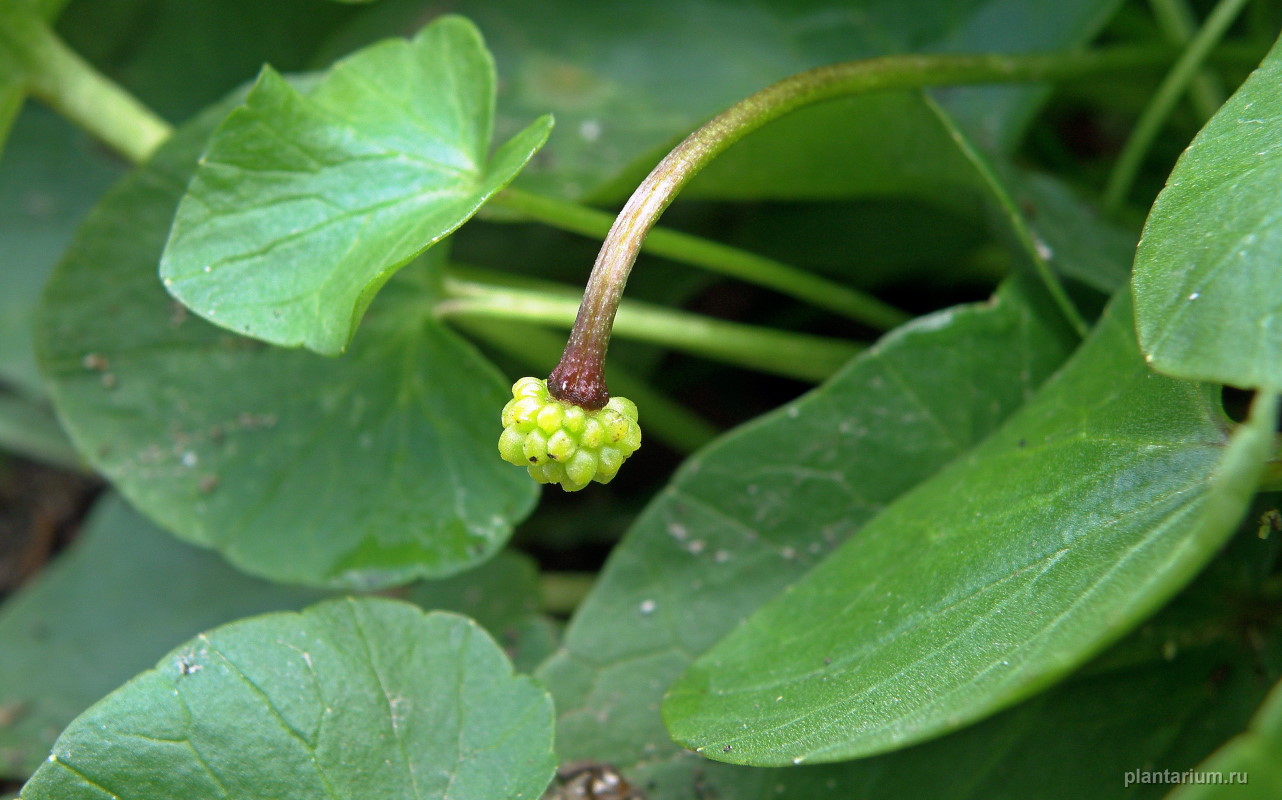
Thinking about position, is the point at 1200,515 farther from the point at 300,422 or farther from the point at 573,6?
the point at 573,6

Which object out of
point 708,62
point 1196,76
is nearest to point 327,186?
point 708,62

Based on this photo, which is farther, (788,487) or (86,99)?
(86,99)

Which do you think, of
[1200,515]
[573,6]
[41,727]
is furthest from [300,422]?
[1200,515]

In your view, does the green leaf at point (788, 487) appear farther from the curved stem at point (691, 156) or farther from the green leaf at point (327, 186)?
the green leaf at point (327, 186)

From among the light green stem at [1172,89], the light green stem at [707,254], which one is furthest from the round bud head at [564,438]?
the light green stem at [1172,89]

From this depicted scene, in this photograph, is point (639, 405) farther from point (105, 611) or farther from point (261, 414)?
point (105, 611)

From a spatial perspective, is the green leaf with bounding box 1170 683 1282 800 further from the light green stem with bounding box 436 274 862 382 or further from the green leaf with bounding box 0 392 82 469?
the green leaf with bounding box 0 392 82 469
